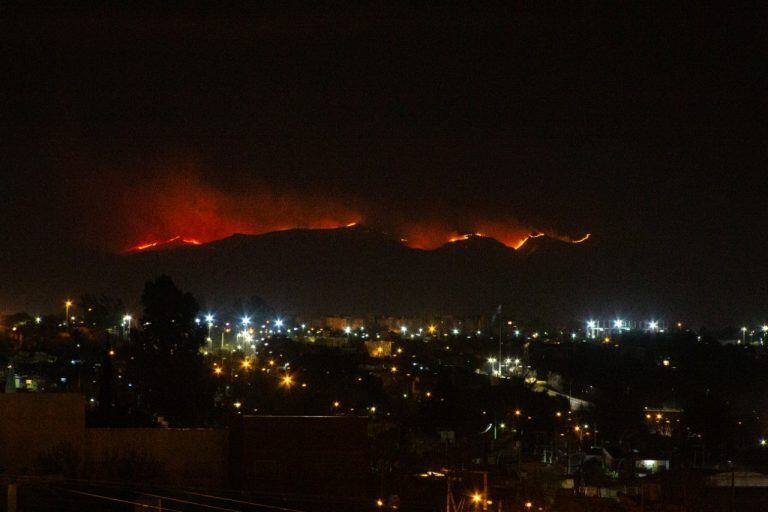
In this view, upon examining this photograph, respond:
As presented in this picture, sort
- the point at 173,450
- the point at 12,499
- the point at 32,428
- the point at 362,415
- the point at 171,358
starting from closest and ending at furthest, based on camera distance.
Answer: the point at 12,499 → the point at 32,428 → the point at 173,450 → the point at 362,415 → the point at 171,358

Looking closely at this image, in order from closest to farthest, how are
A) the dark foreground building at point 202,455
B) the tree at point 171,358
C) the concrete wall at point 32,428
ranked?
the dark foreground building at point 202,455, the concrete wall at point 32,428, the tree at point 171,358

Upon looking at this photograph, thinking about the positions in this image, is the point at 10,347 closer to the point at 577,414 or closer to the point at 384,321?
the point at 577,414

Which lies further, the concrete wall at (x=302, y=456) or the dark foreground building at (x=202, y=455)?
the concrete wall at (x=302, y=456)

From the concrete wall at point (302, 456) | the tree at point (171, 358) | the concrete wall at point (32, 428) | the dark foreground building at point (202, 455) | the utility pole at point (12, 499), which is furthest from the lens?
the tree at point (171, 358)

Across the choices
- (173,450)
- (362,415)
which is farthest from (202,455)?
(362,415)

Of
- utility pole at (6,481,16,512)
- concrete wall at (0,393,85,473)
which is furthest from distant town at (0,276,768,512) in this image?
utility pole at (6,481,16,512)

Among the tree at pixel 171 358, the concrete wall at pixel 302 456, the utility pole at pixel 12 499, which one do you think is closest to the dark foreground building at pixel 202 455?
the concrete wall at pixel 302 456

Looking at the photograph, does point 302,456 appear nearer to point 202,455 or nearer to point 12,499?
point 202,455

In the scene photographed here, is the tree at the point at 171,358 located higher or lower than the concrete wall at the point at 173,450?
higher

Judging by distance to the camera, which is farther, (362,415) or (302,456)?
(362,415)

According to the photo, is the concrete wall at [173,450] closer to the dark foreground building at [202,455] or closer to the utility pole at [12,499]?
the dark foreground building at [202,455]
